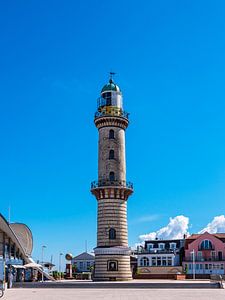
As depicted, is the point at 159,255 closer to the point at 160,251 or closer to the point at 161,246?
the point at 160,251

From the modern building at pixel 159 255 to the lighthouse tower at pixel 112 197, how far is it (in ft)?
89.2

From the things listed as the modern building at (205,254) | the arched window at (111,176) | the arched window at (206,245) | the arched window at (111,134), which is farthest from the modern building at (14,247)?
the arched window at (206,245)

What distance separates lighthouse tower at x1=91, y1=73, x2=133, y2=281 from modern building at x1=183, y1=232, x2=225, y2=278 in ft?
87.2

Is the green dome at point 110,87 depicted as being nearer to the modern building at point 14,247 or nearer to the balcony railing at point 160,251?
the modern building at point 14,247

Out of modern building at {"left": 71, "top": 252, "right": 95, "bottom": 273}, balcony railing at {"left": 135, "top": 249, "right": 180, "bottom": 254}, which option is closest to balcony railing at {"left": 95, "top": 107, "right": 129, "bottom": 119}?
balcony railing at {"left": 135, "top": 249, "right": 180, "bottom": 254}

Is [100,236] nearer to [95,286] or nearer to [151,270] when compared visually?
[95,286]

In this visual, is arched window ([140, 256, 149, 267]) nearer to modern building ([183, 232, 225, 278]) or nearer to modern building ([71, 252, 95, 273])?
modern building ([183, 232, 225, 278])

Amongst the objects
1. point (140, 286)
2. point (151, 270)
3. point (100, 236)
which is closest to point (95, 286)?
point (140, 286)

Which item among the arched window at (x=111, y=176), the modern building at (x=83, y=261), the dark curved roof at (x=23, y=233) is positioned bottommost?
the modern building at (x=83, y=261)

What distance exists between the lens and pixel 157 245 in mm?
84438

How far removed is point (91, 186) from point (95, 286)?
13.9 m

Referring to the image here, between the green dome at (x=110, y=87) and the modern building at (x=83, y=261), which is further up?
the green dome at (x=110, y=87)

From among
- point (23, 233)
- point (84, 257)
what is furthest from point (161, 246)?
point (84, 257)

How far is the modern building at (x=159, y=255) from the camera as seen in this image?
249ft
